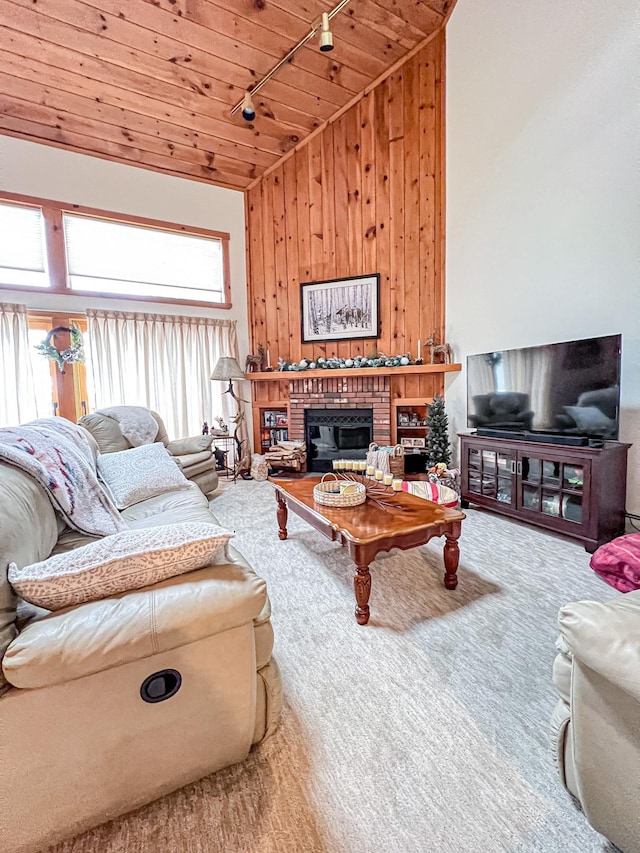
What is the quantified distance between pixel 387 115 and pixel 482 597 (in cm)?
502

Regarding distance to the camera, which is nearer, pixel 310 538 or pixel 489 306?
pixel 310 538

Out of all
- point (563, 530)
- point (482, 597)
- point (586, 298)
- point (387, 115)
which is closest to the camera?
point (482, 597)

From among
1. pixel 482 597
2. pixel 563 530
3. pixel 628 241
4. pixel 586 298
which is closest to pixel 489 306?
pixel 586 298

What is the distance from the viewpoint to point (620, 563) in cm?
214

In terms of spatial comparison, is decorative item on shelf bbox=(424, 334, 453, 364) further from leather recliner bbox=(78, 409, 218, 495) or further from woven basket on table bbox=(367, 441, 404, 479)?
leather recliner bbox=(78, 409, 218, 495)

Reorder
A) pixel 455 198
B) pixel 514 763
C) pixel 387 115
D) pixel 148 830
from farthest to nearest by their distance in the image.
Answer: pixel 387 115
pixel 455 198
pixel 514 763
pixel 148 830

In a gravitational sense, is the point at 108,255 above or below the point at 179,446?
above

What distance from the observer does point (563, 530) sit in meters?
2.69

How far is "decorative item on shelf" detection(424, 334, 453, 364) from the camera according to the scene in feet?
13.8

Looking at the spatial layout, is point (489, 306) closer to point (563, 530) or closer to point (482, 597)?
point (563, 530)

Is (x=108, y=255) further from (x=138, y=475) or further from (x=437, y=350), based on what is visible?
(x=437, y=350)

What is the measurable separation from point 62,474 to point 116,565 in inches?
37.4

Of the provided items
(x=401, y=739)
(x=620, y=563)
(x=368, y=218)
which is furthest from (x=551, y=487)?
(x=368, y=218)

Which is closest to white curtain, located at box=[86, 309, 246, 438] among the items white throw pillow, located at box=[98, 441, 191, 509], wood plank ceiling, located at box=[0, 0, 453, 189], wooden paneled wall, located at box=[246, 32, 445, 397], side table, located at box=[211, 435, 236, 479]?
side table, located at box=[211, 435, 236, 479]
